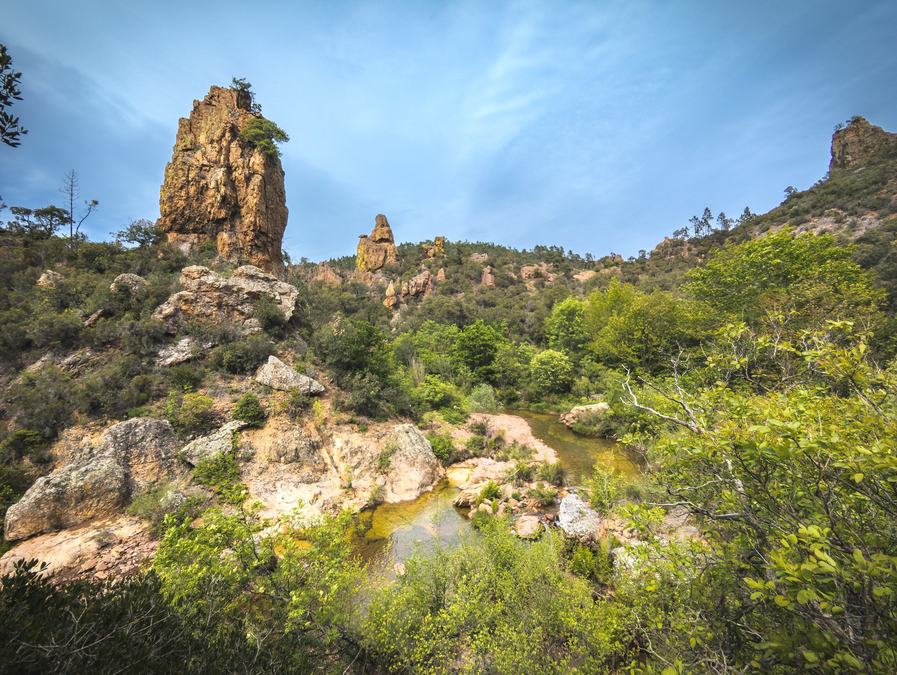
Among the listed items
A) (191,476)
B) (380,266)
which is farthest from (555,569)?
(380,266)

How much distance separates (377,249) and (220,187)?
4326 centimetres

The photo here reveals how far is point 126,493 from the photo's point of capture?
31.7 ft

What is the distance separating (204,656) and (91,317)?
20.1 meters

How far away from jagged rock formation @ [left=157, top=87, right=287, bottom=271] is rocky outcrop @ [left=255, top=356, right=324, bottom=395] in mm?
12751

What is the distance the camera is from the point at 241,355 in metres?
15.5

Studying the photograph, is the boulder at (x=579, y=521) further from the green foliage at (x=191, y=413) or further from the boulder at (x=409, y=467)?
the green foliage at (x=191, y=413)

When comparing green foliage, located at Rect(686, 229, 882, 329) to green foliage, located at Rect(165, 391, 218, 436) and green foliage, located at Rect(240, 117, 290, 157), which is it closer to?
green foliage, located at Rect(165, 391, 218, 436)

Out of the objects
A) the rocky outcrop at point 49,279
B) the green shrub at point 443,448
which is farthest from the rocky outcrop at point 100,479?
the rocky outcrop at point 49,279

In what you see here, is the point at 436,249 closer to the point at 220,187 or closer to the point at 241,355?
the point at 220,187

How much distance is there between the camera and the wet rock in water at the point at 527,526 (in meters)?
8.37

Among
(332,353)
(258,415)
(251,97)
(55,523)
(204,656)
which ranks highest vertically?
(251,97)

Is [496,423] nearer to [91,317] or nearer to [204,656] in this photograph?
[204,656]

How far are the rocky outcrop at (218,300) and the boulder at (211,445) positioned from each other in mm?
6482

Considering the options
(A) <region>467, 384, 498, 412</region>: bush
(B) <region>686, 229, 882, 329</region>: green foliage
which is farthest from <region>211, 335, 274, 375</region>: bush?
(B) <region>686, 229, 882, 329</region>: green foliage
